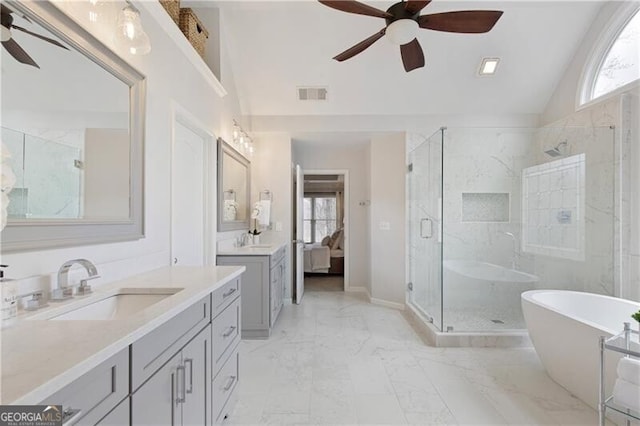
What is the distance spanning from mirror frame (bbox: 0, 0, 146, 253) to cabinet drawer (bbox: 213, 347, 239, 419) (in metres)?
0.91

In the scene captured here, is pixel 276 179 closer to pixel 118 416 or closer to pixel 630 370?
pixel 118 416

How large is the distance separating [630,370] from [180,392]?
214 cm

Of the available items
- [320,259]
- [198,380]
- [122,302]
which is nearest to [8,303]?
[122,302]

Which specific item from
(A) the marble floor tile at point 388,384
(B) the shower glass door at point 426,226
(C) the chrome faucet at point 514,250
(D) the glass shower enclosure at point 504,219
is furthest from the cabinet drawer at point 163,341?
(C) the chrome faucet at point 514,250

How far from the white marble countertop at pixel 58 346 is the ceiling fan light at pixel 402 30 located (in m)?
2.02

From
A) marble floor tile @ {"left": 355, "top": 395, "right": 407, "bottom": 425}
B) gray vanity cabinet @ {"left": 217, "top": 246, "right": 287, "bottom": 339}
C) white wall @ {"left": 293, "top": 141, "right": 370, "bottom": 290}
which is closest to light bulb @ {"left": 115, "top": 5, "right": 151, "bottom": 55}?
gray vanity cabinet @ {"left": 217, "top": 246, "right": 287, "bottom": 339}

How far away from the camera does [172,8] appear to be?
2266mm

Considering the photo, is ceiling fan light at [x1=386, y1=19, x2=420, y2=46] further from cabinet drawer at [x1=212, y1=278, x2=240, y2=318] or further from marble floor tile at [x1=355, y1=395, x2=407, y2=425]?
marble floor tile at [x1=355, y1=395, x2=407, y2=425]

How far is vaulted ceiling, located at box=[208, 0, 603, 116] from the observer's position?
3230 mm

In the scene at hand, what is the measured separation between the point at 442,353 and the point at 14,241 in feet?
10.0

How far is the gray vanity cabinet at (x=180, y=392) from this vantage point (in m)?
0.99

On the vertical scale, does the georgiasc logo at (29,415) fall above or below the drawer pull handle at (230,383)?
above

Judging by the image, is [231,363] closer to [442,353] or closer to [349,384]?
[349,384]

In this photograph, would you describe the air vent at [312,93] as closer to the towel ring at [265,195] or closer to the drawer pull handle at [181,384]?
the towel ring at [265,195]
